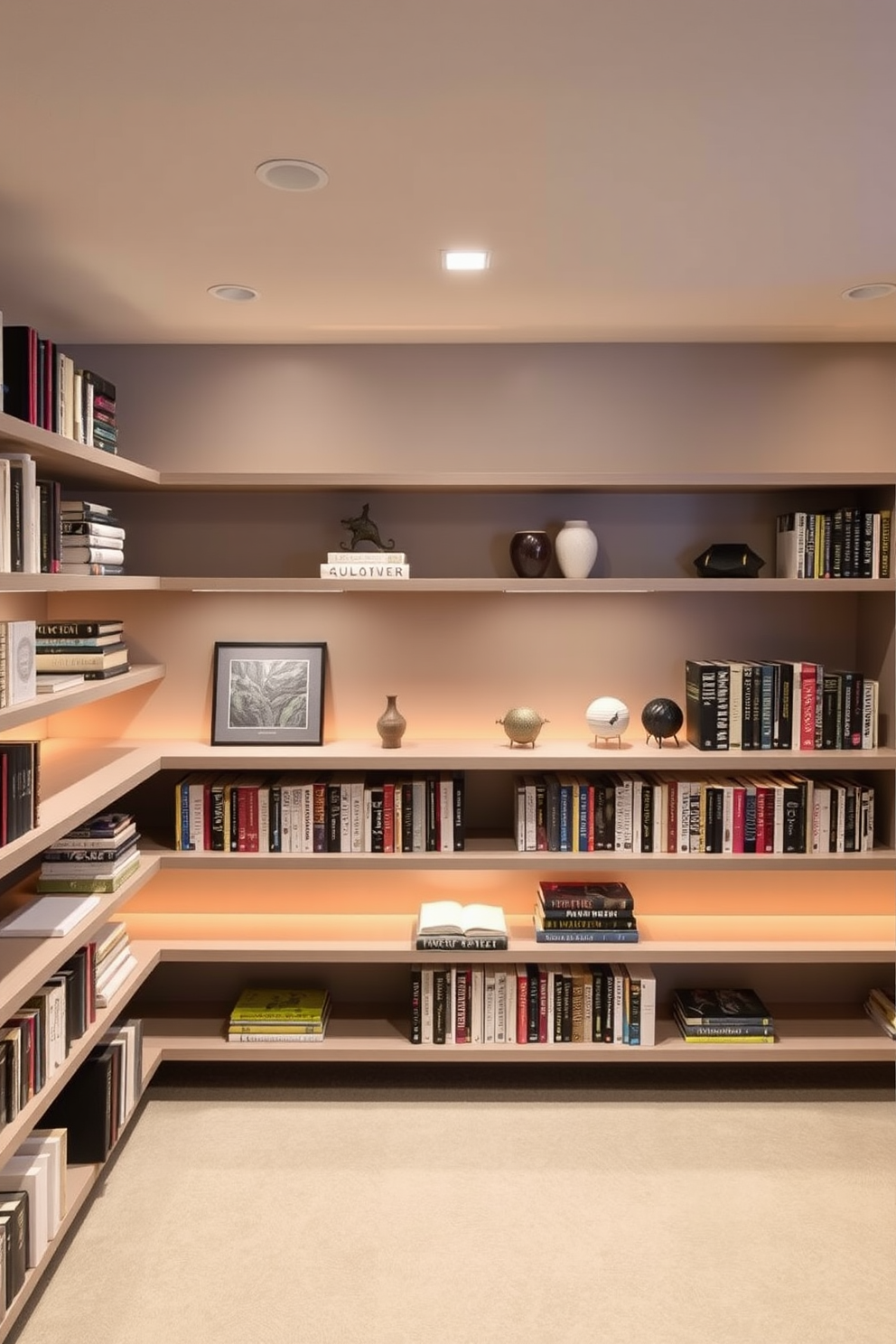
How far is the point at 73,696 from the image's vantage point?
218 cm

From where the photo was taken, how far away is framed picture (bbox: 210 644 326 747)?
307 cm

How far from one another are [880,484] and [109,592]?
8.36 feet

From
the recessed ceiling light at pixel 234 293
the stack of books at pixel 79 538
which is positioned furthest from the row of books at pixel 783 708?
the stack of books at pixel 79 538

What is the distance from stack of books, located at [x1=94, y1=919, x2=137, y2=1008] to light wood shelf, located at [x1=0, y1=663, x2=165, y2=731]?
651 millimetres

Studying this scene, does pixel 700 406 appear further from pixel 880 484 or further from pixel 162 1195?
pixel 162 1195

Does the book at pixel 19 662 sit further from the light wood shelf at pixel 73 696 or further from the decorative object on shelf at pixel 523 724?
the decorative object on shelf at pixel 523 724

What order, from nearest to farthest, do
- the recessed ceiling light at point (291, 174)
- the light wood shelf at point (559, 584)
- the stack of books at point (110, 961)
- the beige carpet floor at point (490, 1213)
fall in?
1. the recessed ceiling light at point (291, 174)
2. the beige carpet floor at point (490, 1213)
3. the stack of books at point (110, 961)
4. the light wood shelf at point (559, 584)

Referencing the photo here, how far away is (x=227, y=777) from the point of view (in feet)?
10.00

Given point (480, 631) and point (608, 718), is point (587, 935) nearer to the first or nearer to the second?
point (608, 718)

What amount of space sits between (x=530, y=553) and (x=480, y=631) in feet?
1.23

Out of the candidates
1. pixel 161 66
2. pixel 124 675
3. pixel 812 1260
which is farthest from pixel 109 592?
pixel 812 1260

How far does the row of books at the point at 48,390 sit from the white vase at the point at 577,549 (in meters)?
1.42

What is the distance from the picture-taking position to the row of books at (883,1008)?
2.96 meters

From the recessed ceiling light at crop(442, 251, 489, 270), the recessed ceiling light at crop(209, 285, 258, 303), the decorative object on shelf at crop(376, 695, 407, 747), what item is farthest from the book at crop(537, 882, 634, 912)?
the recessed ceiling light at crop(209, 285, 258, 303)
